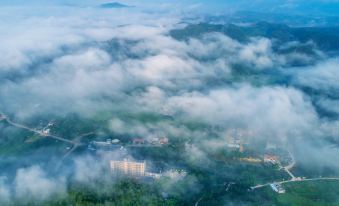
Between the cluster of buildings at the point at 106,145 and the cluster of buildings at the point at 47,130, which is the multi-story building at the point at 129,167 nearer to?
the cluster of buildings at the point at 106,145

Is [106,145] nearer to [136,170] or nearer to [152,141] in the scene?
[152,141]

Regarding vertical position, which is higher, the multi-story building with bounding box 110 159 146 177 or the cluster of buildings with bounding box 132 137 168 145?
the multi-story building with bounding box 110 159 146 177

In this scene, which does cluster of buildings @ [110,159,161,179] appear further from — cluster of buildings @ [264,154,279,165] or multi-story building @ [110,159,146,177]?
cluster of buildings @ [264,154,279,165]

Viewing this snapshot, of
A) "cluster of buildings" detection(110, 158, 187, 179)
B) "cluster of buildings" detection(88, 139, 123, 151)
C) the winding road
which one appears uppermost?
"cluster of buildings" detection(110, 158, 187, 179)

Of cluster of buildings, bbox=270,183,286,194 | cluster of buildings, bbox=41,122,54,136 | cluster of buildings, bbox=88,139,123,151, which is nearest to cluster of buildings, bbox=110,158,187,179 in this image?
cluster of buildings, bbox=88,139,123,151

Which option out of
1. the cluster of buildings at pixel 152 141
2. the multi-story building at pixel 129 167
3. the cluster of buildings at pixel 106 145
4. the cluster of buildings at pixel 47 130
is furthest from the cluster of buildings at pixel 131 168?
the cluster of buildings at pixel 47 130

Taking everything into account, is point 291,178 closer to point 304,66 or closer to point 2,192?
point 2,192

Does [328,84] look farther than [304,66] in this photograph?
No

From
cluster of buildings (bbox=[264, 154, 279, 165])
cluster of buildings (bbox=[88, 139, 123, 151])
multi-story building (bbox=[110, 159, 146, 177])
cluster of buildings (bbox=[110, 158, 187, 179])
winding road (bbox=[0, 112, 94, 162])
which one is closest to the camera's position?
cluster of buildings (bbox=[110, 158, 187, 179])

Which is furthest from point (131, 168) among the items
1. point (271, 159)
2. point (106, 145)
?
point (271, 159)

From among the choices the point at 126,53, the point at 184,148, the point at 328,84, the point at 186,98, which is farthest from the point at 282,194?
the point at 126,53

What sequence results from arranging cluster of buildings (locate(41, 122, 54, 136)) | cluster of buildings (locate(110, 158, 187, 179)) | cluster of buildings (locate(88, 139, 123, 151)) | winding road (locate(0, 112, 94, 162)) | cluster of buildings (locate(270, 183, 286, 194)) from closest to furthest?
cluster of buildings (locate(270, 183, 286, 194))
cluster of buildings (locate(110, 158, 187, 179))
cluster of buildings (locate(88, 139, 123, 151))
winding road (locate(0, 112, 94, 162))
cluster of buildings (locate(41, 122, 54, 136))
